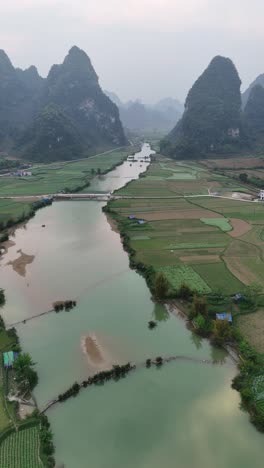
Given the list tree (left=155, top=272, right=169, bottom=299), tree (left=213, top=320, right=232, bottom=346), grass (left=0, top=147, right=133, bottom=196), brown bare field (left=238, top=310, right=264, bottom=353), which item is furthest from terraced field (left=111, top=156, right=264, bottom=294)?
grass (left=0, top=147, right=133, bottom=196)

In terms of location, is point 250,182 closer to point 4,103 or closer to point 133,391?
point 133,391

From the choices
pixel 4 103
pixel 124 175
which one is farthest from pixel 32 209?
pixel 4 103

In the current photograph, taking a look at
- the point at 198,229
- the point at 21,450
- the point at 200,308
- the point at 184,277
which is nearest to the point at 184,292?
the point at 200,308

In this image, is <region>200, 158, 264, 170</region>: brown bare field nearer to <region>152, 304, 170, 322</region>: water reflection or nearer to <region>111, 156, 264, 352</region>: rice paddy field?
<region>111, 156, 264, 352</region>: rice paddy field

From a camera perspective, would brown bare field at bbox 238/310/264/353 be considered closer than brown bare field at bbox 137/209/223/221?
Yes

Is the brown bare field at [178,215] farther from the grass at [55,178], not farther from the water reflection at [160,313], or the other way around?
the water reflection at [160,313]

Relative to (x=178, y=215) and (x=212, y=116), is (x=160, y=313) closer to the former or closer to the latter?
(x=178, y=215)
